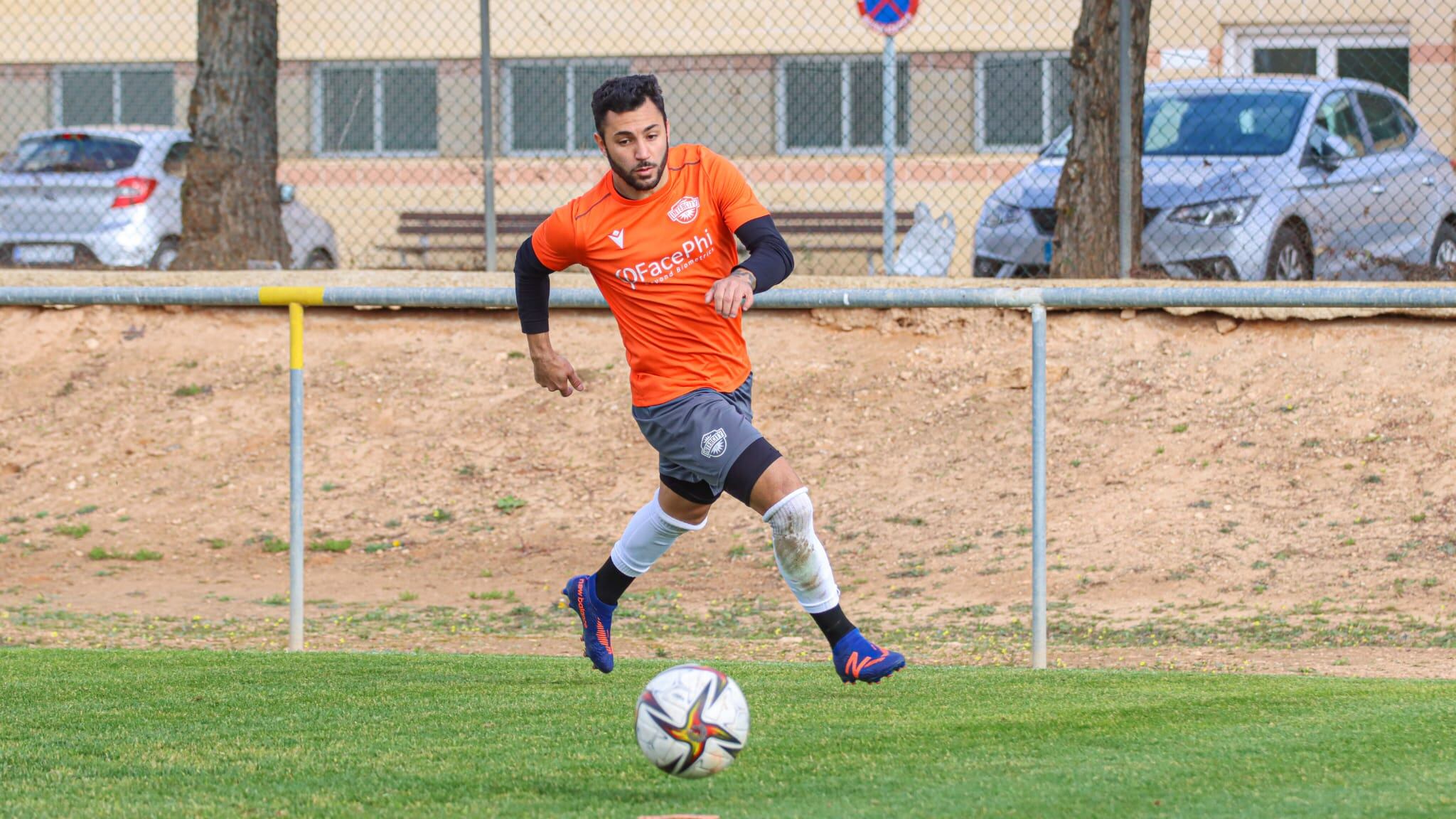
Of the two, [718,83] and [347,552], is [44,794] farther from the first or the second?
[718,83]

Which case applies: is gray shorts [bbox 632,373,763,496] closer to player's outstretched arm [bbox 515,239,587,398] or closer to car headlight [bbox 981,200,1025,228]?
player's outstretched arm [bbox 515,239,587,398]

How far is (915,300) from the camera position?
660cm

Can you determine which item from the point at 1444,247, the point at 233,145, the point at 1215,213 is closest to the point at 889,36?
the point at 1215,213

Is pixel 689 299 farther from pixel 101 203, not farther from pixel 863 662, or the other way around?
pixel 101 203

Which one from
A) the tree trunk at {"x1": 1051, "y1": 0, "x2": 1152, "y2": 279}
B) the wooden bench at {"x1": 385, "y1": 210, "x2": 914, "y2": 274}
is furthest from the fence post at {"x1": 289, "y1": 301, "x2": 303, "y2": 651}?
the tree trunk at {"x1": 1051, "y1": 0, "x2": 1152, "y2": 279}

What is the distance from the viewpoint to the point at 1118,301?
6.46 meters

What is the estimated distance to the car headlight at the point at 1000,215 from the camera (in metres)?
13.1

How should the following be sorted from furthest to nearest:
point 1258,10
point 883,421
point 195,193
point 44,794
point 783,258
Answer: point 1258,10, point 195,193, point 883,421, point 783,258, point 44,794

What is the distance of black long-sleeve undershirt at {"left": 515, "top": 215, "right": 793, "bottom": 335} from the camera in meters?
5.27

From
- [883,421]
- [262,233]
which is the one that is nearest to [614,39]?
[262,233]

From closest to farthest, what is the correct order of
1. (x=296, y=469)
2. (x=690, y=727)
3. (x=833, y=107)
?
(x=690, y=727)
(x=296, y=469)
(x=833, y=107)

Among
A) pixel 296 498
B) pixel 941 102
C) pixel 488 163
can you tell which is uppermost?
pixel 941 102

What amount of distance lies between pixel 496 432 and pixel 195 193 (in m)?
3.85

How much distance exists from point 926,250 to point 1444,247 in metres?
3.81
